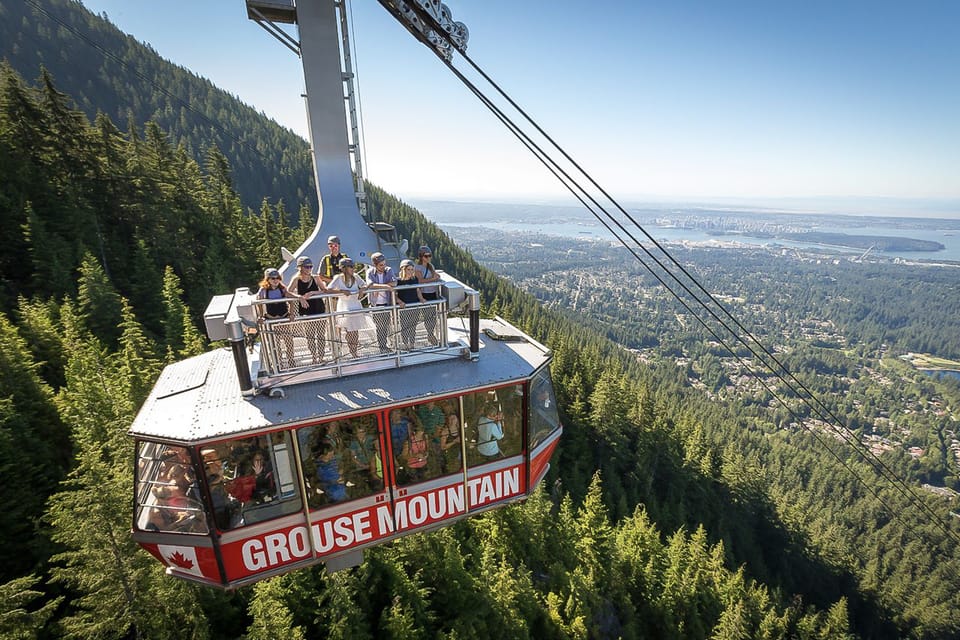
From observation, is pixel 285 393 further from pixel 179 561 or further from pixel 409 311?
pixel 179 561

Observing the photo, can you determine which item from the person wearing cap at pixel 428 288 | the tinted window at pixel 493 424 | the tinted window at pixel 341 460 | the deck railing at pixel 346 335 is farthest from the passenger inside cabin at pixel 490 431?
the tinted window at pixel 341 460

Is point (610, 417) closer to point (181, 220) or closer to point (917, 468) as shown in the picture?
point (181, 220)

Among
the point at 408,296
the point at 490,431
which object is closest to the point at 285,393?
the point at 408,296

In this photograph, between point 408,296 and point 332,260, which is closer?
point 408,296

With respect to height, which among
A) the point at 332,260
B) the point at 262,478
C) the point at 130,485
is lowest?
the point at 130,485

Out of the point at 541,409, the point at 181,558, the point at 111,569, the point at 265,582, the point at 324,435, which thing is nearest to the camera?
the point at 181,558

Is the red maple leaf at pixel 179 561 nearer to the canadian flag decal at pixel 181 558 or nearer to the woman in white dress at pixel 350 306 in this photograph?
the canadian flag decal at pixel 181 558

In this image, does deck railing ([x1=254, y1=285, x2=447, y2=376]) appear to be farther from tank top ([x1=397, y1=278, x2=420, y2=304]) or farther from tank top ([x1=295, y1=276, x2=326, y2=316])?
tank top ([x1=397, y1=278, x2=420, y2=304])

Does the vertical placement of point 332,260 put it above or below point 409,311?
above
